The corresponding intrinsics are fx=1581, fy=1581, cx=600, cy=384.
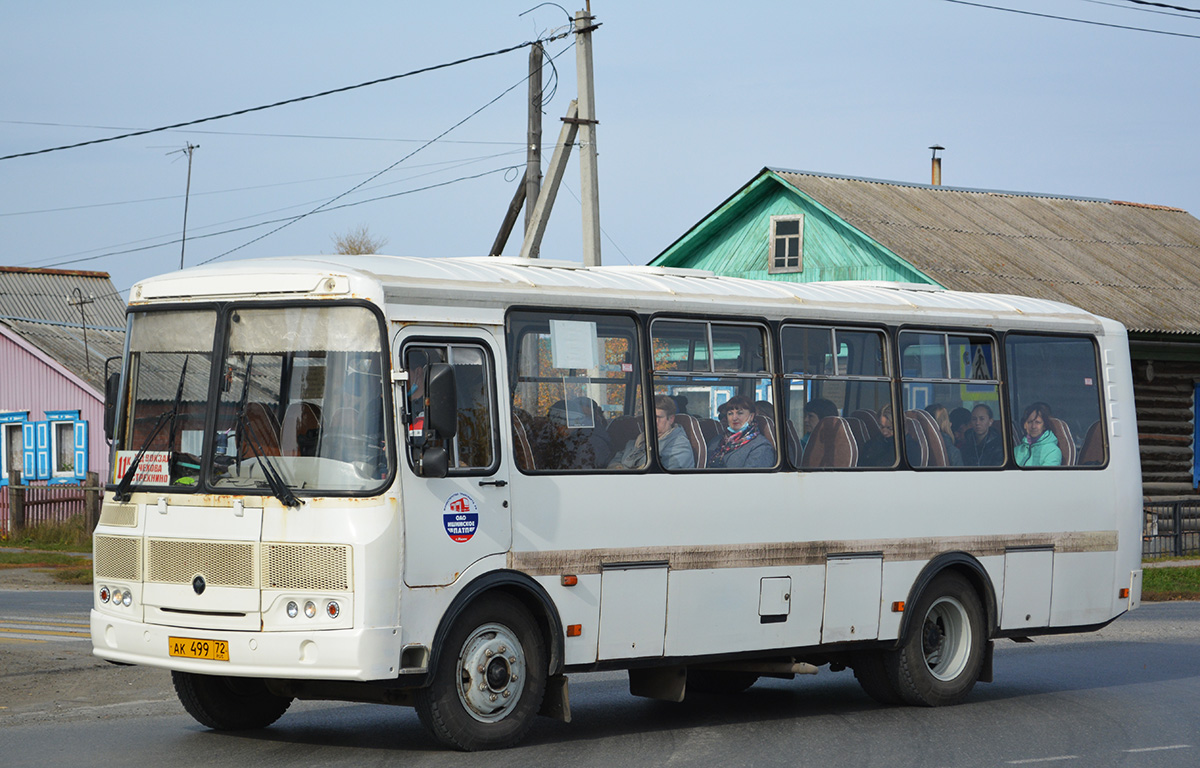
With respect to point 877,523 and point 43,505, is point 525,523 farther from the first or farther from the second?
point 43,505

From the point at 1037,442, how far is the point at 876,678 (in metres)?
2.46

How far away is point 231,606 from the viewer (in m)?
8.87

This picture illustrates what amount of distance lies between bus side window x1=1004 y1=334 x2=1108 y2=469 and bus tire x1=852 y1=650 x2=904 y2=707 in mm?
2038

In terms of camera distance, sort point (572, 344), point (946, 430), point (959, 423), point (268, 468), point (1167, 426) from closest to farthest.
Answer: point (268, 468) → point (572, 344) → point (946, 430) → point (959, 423) → point (1167, 426)

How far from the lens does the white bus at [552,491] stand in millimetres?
8875

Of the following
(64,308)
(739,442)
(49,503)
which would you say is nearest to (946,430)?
(739,442)

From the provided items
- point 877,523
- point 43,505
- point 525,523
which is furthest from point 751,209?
point 525,523

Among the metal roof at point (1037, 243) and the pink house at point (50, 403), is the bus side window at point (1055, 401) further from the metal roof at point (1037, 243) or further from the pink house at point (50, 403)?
the pink house at point (50, 403)

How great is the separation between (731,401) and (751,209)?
77.7 feet

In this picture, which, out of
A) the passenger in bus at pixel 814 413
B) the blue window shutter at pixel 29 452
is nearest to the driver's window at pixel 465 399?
the passenger in bus at pixel 814 413

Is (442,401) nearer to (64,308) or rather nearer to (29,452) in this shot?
(29,452)

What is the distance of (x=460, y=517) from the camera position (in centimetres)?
917

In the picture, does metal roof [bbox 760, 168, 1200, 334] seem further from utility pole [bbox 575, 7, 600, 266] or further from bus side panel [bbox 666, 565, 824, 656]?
bus side panel [bbox 666, 565, 824, 656]

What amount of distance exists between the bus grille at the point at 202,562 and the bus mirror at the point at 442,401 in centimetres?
126
